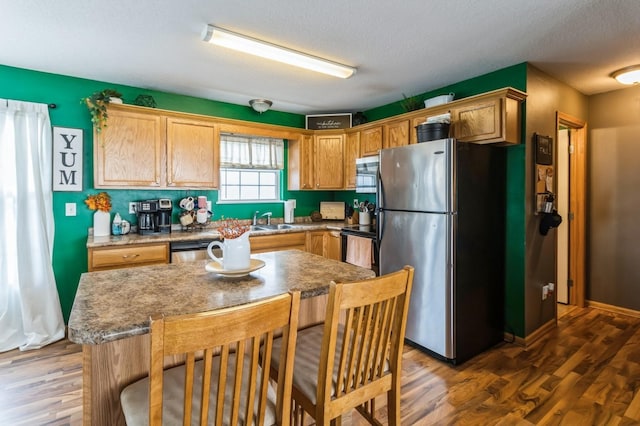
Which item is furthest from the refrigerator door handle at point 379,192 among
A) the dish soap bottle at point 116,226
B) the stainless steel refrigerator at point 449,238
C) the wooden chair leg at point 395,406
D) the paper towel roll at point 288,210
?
the dish soap bottle at point 116,226

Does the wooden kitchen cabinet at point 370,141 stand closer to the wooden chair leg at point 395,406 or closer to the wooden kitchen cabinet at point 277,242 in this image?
the wooden kitchen cabinet at point 277,242

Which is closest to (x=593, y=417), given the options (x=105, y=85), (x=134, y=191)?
(x=134, y=191)

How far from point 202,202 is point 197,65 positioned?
153 cm

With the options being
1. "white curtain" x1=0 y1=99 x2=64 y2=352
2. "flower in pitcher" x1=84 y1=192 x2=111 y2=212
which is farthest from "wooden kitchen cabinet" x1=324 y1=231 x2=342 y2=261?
"white curtain" x1=0 y1=99 x2=64 y2=352

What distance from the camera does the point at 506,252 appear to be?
3082 millimetres

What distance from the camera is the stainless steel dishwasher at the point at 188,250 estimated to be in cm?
322

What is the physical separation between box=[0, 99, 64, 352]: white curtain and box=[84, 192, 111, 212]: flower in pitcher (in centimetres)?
31

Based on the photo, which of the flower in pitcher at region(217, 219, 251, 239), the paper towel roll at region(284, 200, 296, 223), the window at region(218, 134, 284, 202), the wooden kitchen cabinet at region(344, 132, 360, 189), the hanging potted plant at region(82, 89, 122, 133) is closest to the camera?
the flower in pitcher at region(217, 219, 251, 239)

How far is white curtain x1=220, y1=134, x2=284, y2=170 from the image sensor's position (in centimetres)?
418

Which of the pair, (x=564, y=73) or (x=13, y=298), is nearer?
(x=13, y=298)

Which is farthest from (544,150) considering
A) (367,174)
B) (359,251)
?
(359,251)

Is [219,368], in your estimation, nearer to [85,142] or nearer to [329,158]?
[85,142]

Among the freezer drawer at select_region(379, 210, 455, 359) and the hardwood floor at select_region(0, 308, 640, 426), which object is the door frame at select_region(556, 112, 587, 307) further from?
the freezer drawer at select_region(379, 210, 455, 359)

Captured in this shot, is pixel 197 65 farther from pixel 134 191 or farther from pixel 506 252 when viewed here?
pixel 506 252
